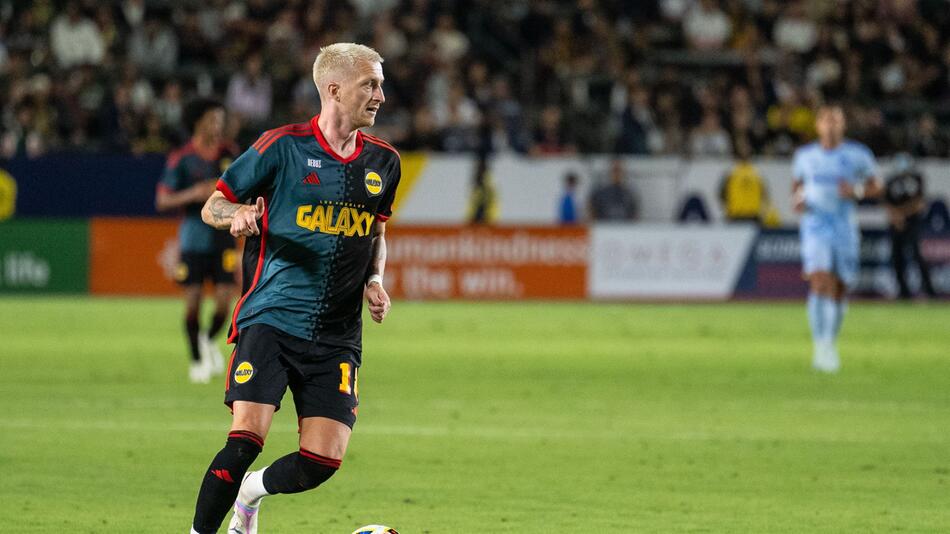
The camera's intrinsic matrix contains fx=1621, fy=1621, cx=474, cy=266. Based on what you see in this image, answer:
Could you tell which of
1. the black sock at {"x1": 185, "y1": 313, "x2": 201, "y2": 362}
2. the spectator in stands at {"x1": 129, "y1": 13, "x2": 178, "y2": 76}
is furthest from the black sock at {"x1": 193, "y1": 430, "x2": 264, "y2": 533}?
the spectator in stands at {"x1": 129, "y1": 13, "x2": 178, "y2": 76}

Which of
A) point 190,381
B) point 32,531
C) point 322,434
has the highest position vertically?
point 322,434

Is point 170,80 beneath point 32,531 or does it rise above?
beneath

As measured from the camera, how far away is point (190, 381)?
1464cm

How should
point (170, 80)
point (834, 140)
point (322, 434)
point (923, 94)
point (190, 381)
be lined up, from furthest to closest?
1. point (923, 94)
2. point (170, 80)
3. point (834, 140)
4. point (190, 381)
5. point (322, 434)

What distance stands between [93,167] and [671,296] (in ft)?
32.0

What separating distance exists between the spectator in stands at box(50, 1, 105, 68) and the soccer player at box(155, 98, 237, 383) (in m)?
13.6

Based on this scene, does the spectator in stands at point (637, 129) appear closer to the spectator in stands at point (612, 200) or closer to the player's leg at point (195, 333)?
the spectator in stands at point (612, 200)

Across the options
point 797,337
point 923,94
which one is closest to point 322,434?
point 797,337

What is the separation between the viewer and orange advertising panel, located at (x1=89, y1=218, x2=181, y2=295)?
26.0 meters

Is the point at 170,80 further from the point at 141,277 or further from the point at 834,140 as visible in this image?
the point at 834,140

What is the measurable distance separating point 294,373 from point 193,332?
8028mm

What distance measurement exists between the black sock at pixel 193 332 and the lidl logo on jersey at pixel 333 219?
796cm

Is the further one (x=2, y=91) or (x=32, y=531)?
(x=2, y=91)

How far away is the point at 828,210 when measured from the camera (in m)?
16.1
